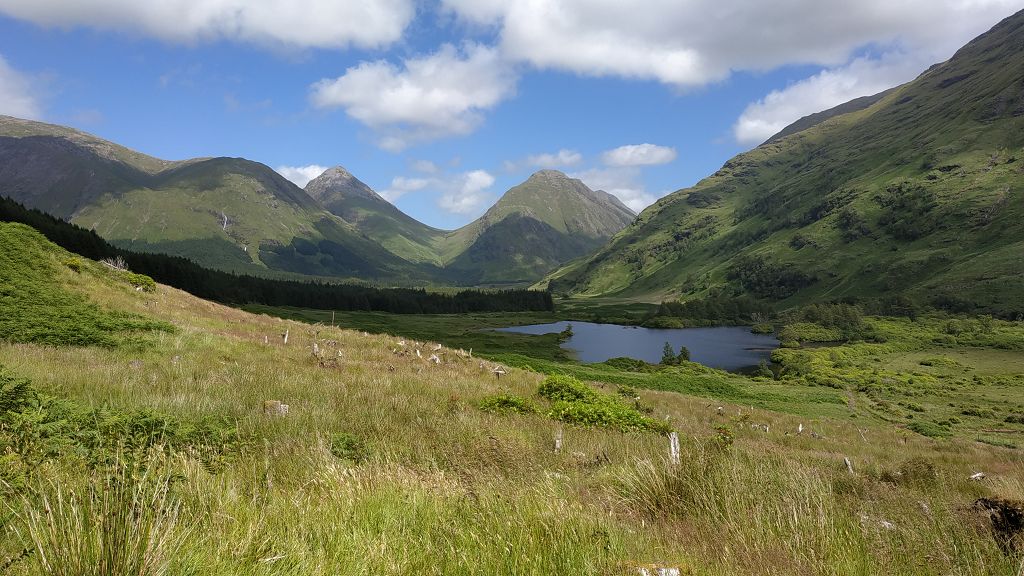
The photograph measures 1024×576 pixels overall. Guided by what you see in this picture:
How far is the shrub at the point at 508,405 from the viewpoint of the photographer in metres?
11.5

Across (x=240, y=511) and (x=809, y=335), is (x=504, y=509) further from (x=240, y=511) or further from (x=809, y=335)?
(x=809, y=335)

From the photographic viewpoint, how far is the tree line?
67812 mm

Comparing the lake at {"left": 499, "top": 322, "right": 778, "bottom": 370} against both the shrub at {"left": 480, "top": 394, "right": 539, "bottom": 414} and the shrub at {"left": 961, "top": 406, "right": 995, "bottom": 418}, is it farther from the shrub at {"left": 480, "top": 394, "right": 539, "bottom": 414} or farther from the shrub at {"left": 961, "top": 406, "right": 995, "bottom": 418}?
the shrub at {"left": 480, "top": 394, "right": 539, "bottom": 414}

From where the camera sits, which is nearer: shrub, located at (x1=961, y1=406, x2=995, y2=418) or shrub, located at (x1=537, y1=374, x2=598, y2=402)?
shrub, located at (x1=537, y1=374, x2=598, y2=402)

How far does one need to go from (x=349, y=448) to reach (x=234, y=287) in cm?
13324

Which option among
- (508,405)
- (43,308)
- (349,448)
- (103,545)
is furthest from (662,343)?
(103,545)

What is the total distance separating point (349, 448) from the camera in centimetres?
675

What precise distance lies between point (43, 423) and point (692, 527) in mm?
6802

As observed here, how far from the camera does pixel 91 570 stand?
223cm

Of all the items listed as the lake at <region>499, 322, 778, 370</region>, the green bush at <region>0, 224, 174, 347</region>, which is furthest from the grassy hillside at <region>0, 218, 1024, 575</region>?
the lake at <region>499, 322, 778, 370</region>

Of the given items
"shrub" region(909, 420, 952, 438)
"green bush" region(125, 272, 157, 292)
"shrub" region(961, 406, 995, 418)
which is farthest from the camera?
"shrub" region(961, 406, 995, 418)

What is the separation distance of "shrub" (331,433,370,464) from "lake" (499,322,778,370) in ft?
263

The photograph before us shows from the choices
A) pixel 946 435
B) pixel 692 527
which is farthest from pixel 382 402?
pixel 946 435

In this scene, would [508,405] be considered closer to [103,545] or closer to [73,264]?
[103,545]
